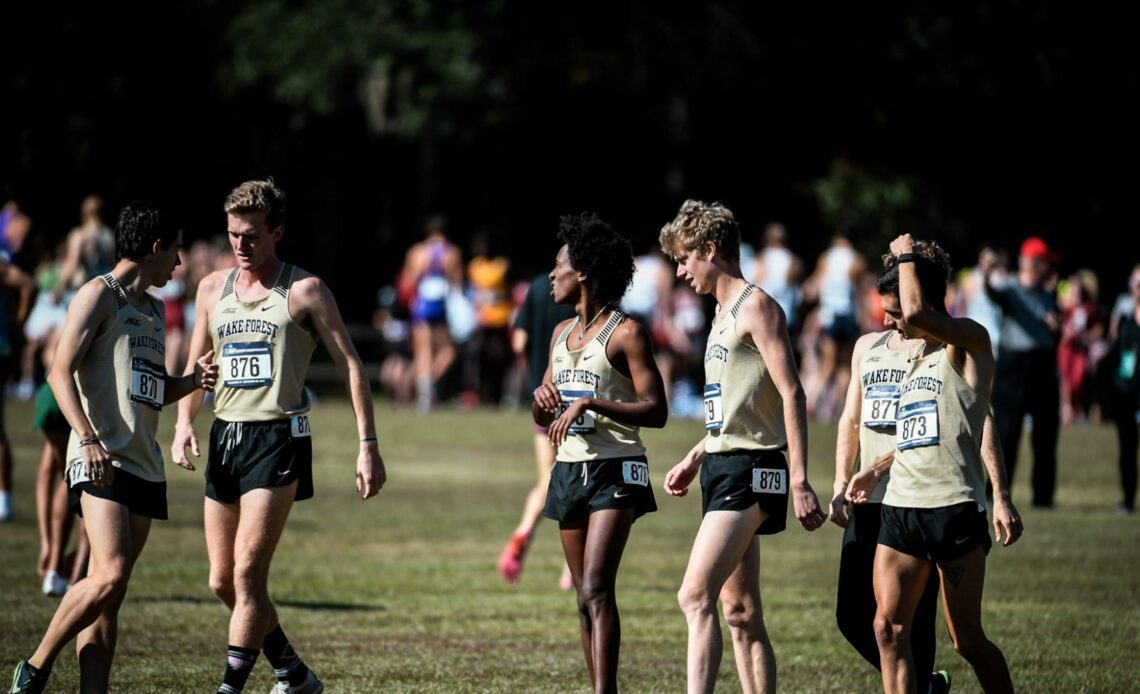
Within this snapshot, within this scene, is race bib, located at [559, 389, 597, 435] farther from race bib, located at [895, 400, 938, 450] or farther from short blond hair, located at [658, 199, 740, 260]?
race bib, located at [895, 400, 938, 450]

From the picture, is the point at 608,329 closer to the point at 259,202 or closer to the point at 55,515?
the point at 259,202

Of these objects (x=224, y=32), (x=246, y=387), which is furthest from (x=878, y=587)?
(x=224, y=32)

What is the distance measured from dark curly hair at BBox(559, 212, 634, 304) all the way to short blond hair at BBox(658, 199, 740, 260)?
1.21ft

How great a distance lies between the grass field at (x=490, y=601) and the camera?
9672 millimetres

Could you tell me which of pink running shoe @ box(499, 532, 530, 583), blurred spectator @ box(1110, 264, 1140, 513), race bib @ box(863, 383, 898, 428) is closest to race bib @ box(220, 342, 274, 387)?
race bib @ box(863, 383, 898, 428)

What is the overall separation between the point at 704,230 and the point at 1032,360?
32.9 feet

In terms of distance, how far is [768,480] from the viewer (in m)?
7.76

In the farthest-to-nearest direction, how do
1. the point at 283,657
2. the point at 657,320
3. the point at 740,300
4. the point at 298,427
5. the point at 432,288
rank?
the point at 657,320 → the point at 432,288 → the point at 283,657 → the point at 298,427 → the point at 740,300

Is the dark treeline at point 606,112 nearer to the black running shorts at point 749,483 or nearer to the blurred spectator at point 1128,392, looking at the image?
the blurred spectator at point 1128,392

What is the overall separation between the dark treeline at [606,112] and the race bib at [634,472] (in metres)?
27.3

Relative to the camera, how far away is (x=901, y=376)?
7.65 meters

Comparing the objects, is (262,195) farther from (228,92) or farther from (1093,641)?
(228,92)

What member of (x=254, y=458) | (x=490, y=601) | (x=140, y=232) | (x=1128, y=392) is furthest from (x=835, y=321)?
(x=140, y=232)

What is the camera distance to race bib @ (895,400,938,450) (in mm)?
7422
